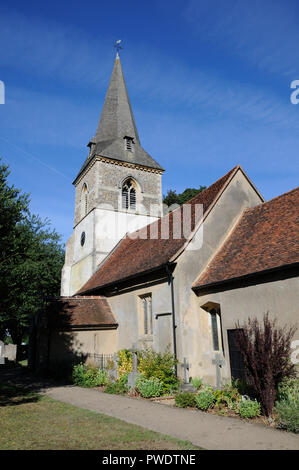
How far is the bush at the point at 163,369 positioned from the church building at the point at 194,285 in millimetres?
361

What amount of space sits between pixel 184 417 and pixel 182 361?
387 centimetres

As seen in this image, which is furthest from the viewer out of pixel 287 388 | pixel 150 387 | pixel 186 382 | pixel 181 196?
pixel 181 196

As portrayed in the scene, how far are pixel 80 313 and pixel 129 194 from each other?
12.8 m

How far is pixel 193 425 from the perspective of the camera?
7.86m

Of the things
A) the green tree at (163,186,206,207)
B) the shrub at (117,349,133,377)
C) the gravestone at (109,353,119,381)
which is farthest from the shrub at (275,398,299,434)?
the green tree at (163,186,206,207)

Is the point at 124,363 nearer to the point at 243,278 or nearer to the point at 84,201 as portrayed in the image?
the point at 243,278

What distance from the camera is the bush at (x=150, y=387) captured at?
1155cm

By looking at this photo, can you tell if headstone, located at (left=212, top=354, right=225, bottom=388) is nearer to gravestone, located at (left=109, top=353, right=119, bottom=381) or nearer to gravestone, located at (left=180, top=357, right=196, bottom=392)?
gravestone, located at (left=180, top=357, right=196, bottom=392)

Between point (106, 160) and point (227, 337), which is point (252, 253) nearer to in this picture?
point (227, 337)

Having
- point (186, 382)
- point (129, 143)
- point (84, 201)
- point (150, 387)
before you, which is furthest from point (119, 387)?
point (129, 143)

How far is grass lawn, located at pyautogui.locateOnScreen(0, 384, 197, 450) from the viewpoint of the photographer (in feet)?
20.9

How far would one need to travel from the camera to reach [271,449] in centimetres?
614

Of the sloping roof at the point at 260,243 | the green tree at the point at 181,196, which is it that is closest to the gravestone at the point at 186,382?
the sloping roof at the point at 260,243

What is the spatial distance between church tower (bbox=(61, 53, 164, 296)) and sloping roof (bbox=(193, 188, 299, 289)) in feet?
41.7
